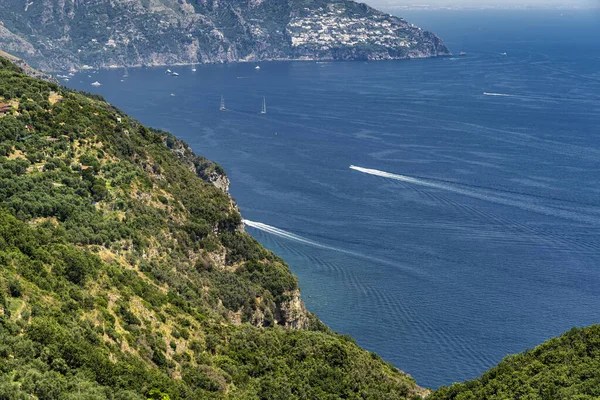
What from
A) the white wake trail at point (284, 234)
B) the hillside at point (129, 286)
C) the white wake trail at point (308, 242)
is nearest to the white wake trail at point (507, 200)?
the white wake trail at point (308, 242)

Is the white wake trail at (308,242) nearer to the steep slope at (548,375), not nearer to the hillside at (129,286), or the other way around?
the hillside at (129,286)

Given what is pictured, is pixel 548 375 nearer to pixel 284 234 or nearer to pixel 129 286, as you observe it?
pixel 129 286

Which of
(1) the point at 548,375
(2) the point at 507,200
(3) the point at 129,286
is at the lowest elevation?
(2) the point at 507,200

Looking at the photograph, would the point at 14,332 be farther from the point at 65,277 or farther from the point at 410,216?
the point at 410,216

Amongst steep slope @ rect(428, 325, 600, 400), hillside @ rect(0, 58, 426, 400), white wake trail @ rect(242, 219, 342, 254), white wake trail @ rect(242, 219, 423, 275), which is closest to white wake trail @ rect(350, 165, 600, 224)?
white wake trail @ rect(242, 219, 423, 275)

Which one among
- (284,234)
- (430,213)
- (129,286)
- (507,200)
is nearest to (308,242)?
(284,234)
